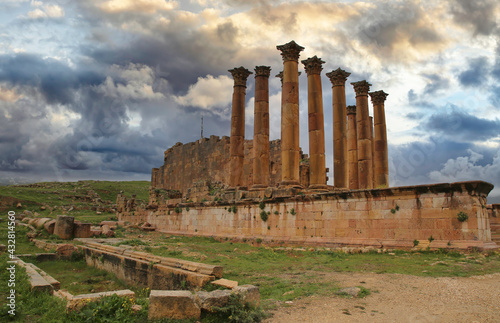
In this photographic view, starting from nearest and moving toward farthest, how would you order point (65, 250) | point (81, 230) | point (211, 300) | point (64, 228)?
point (211, 300) < point (65, 250) < point (64, 228) < point (81, 230)

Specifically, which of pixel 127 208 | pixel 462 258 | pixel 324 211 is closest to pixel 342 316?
pixel 462 258

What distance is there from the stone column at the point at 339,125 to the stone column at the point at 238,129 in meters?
5.66

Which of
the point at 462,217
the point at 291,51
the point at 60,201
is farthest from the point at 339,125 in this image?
the point at 60,201

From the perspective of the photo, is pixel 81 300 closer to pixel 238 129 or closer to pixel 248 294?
pixel 248 294

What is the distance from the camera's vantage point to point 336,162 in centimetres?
2038

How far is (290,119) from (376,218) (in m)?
7.31

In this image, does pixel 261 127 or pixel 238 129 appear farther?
pixel 238 129

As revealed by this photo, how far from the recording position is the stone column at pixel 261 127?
19.8 meters

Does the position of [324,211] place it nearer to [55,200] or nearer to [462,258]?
[462,258]

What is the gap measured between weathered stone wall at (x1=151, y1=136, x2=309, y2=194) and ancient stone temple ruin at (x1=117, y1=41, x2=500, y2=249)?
4.26 feet


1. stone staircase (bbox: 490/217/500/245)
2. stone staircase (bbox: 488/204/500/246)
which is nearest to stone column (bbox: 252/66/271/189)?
stone staircase (bbox: 490/217/500/245)

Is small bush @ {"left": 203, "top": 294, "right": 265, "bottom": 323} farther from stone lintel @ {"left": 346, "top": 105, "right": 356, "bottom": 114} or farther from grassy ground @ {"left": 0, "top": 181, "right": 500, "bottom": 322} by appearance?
stone lintel @ {"left": 346, "top": 105, "right": 356, "bottom": 114}

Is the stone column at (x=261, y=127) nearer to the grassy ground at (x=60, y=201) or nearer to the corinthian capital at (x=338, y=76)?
the corinthian capital at (x=338, y=76)

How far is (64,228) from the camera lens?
16.6 meters
